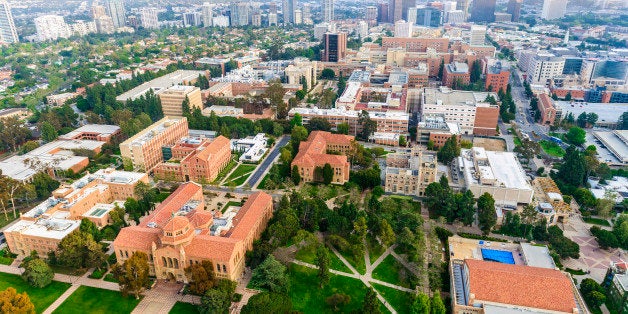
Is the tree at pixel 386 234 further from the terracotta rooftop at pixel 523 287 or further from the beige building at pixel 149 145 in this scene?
the beige building at pixel 149 145

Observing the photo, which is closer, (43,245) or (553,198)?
(43,245)

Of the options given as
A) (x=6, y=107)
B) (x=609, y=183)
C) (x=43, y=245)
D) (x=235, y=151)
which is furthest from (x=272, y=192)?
(x=6, y=107)

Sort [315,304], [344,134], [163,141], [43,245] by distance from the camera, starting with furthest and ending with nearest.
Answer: [344,134], [163,141], [43,245], [315,304]

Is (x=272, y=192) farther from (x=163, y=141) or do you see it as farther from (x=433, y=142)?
(x=433, y=142)

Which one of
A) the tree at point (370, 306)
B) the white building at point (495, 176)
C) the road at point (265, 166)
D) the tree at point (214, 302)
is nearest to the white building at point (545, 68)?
the white building at point (495, 176)

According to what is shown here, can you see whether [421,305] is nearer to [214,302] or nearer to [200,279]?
[214,302]

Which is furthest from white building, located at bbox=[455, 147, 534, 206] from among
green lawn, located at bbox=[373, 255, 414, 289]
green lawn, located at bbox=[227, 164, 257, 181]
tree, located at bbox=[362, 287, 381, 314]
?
green lawn, located at bbox=[227, 164, 257, 181]

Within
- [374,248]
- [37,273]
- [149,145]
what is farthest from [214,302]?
[149,145]
